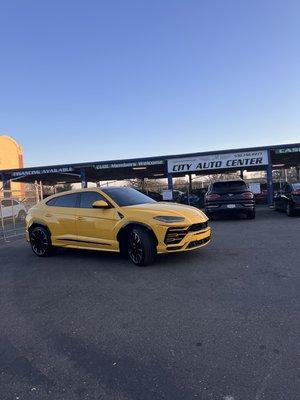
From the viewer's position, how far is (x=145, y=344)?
404cm

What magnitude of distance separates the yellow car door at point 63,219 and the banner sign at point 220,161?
1915 centimetres

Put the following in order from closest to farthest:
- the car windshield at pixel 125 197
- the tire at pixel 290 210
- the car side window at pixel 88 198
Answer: the car windshield at pixel 125 197 → the car side window at pixel 88 198 → the tire at pixel 290 210

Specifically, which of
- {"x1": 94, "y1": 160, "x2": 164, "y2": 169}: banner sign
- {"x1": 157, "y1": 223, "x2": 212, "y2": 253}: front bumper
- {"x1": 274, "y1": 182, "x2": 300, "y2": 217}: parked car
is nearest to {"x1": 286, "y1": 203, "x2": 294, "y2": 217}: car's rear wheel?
{"x1": 274, "y1": 182, "x2": 300, "y2": 217}: parked car

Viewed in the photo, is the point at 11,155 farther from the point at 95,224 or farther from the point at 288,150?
the point at 95,224

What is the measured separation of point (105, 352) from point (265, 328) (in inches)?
67.7

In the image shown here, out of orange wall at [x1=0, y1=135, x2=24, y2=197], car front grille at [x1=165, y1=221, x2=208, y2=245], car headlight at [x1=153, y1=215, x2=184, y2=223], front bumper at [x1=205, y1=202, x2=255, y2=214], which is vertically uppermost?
orange wall at [x1=0, y1=135, x2=24, y2=197]

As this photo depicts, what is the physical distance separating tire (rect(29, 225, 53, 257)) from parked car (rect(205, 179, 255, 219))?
26.9 feet

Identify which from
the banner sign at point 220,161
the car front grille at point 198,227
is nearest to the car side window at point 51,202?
the car front grille at point 198,227

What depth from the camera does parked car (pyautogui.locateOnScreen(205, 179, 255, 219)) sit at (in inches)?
619

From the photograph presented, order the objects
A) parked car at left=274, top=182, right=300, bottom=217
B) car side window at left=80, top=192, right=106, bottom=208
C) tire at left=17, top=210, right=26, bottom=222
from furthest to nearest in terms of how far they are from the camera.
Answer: tire at left=17, top=210, right=26, bottom=222, parked car at left=274, top=182, right=300, bottom=217, car side window at left=80, top=192, right=106, bottom=208

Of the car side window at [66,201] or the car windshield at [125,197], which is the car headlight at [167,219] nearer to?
the car windshield at [125,197]

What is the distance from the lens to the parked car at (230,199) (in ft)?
51.6

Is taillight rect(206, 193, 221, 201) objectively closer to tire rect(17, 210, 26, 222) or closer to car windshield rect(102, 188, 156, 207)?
car windshield rect(102, 188, 156, 207)

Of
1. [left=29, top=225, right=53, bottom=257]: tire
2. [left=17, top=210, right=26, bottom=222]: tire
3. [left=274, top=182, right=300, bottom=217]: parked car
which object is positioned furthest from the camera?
[left=17, top=210, right=26, bottom=222]: tire
